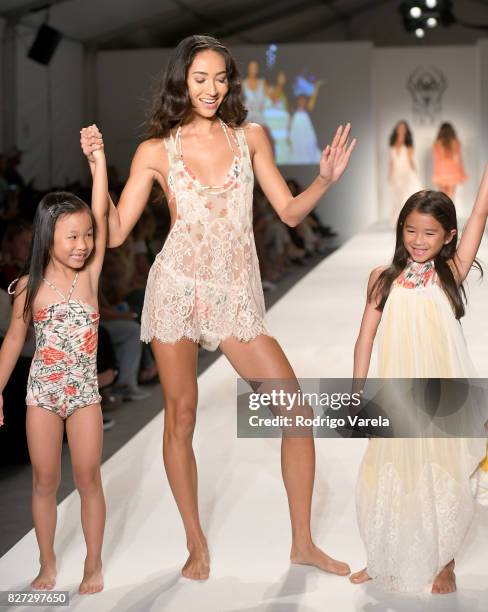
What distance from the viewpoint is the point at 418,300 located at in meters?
2.14

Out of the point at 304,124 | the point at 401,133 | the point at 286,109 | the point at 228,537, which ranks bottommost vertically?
the point at 228,537

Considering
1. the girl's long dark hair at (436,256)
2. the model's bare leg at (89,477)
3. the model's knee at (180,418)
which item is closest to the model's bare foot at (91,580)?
the model's bare leg at (89,477)

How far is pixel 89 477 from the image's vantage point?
220 centimetres

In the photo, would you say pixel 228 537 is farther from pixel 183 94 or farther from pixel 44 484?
pixel 183 94

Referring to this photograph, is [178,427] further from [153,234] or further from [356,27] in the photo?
[356,27]

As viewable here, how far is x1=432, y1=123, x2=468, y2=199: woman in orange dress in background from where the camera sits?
13523 millimetres

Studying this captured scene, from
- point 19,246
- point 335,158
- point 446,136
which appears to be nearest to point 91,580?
point 335,158

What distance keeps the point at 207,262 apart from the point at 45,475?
0.56 m

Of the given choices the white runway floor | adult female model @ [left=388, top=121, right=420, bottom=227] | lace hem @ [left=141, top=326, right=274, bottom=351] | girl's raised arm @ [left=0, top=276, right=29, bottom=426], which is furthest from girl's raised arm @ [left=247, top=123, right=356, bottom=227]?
adult female model @ [left=388, top=121, right=420, bottom=227]

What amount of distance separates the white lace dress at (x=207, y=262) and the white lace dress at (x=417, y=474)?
314 millimetres

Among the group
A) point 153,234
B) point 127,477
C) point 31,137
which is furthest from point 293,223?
point 31,137

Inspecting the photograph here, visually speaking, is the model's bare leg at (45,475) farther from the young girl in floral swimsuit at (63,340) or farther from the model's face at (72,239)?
the model's face at (72,239)

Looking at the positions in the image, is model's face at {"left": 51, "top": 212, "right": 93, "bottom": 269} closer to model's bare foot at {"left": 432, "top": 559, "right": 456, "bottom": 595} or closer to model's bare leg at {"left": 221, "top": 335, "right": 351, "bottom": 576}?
model's bare leg at {"left": 221, "top": 335, "right": 351, "bottom": 576}

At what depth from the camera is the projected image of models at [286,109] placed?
44.3 ft
